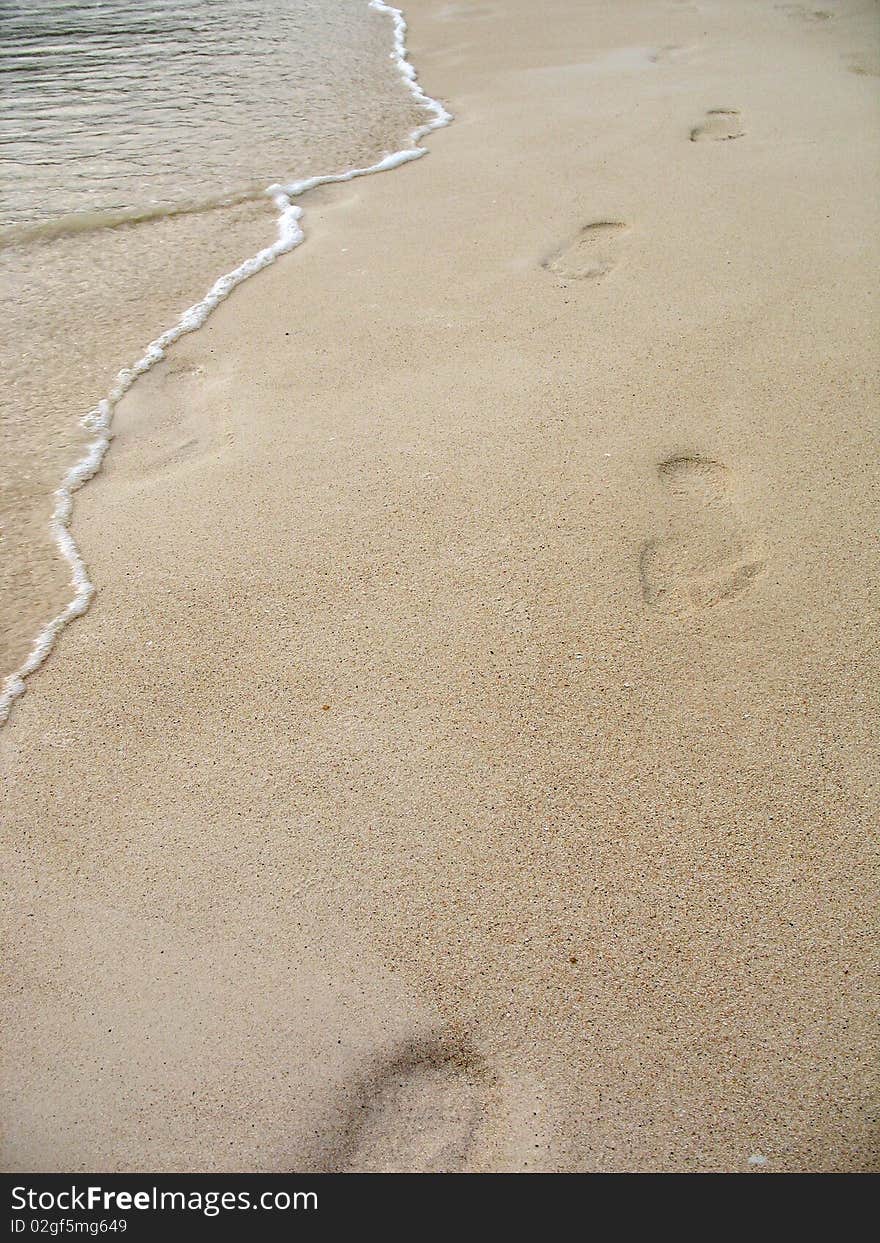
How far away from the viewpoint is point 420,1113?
59.5 inches

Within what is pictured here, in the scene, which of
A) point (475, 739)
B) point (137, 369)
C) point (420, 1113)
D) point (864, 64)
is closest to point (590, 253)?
point (137, 369)

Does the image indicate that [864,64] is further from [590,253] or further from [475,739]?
[475,739]

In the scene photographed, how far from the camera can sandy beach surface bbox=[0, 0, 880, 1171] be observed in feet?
5.03

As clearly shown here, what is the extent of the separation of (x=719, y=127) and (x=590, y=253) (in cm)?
154

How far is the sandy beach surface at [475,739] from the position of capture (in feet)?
5.03

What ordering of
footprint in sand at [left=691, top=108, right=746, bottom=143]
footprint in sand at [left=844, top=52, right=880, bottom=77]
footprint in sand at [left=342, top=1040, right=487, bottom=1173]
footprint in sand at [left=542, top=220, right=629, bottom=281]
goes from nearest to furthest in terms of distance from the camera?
1. footprint in sand at [left=342, top=1040, right=487, bottom=1173]
2. footprint in sand at [left=542, top=220, right=629, bottom=281]
3. footprint in sand at [left=691, top=108, right=746, bottom=143]
4. footprint in sand at [left=844, top=52, right=880, bottom=77]

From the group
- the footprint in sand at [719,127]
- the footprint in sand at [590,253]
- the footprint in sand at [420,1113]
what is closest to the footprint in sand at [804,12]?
the footprint in sand at [719,127]

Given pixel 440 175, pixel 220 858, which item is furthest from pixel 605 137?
pixel 220 858

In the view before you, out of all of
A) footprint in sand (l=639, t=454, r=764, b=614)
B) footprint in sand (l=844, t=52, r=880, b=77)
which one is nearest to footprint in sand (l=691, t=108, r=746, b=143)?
footprint in sand (l=844, t=52, r=880, b=77)

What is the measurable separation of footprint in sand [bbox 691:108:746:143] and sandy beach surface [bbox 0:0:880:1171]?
110 cm

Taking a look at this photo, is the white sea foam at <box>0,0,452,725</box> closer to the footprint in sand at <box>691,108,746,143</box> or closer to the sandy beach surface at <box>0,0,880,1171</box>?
the sandy beach surface at <box>0,0,880,1171</box>

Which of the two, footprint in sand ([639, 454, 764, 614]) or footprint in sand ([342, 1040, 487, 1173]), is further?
footprint in sand ([639, 454, 764, 614])

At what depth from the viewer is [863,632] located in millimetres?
2145
